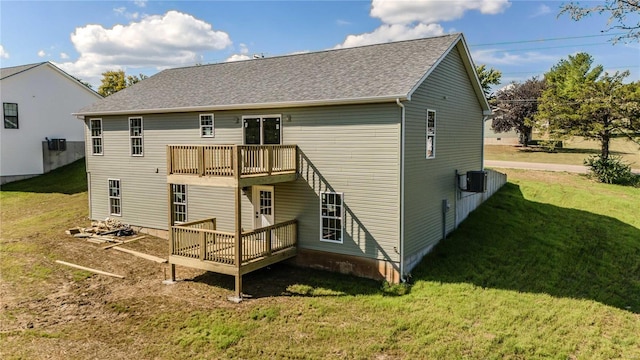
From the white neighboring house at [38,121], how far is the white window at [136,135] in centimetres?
1441

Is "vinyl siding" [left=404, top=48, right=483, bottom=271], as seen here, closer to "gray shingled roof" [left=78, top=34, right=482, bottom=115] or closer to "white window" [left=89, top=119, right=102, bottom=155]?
"gray shingled roof" [left=78, top=34, right=482, bottom=115]

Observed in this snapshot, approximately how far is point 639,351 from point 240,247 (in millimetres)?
9055

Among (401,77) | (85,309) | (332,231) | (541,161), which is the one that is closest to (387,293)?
(332,231)

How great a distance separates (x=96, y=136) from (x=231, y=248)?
982 centimetres

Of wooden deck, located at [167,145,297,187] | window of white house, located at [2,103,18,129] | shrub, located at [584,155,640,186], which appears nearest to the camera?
wooden deck, located at [167,145,297,187]

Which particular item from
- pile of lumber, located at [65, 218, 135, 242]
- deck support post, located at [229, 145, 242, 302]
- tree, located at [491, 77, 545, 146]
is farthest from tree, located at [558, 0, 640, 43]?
tree, located at [491, 77, 545, 146]

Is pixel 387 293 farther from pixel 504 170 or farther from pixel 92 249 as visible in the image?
pixel 504 170

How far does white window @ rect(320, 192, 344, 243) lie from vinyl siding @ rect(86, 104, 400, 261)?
166 millimetres

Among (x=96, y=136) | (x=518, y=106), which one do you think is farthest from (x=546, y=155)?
(x=96, y=136)

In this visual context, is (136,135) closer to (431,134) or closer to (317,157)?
(317,157)

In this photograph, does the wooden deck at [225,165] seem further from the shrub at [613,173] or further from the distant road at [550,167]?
the distant road at [550,167]

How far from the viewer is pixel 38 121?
88.0 feet

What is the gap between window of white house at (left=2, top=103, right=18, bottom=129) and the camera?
25.3m

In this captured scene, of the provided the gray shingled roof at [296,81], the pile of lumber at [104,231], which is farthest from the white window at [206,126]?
the pile of lumber at [104,231]
